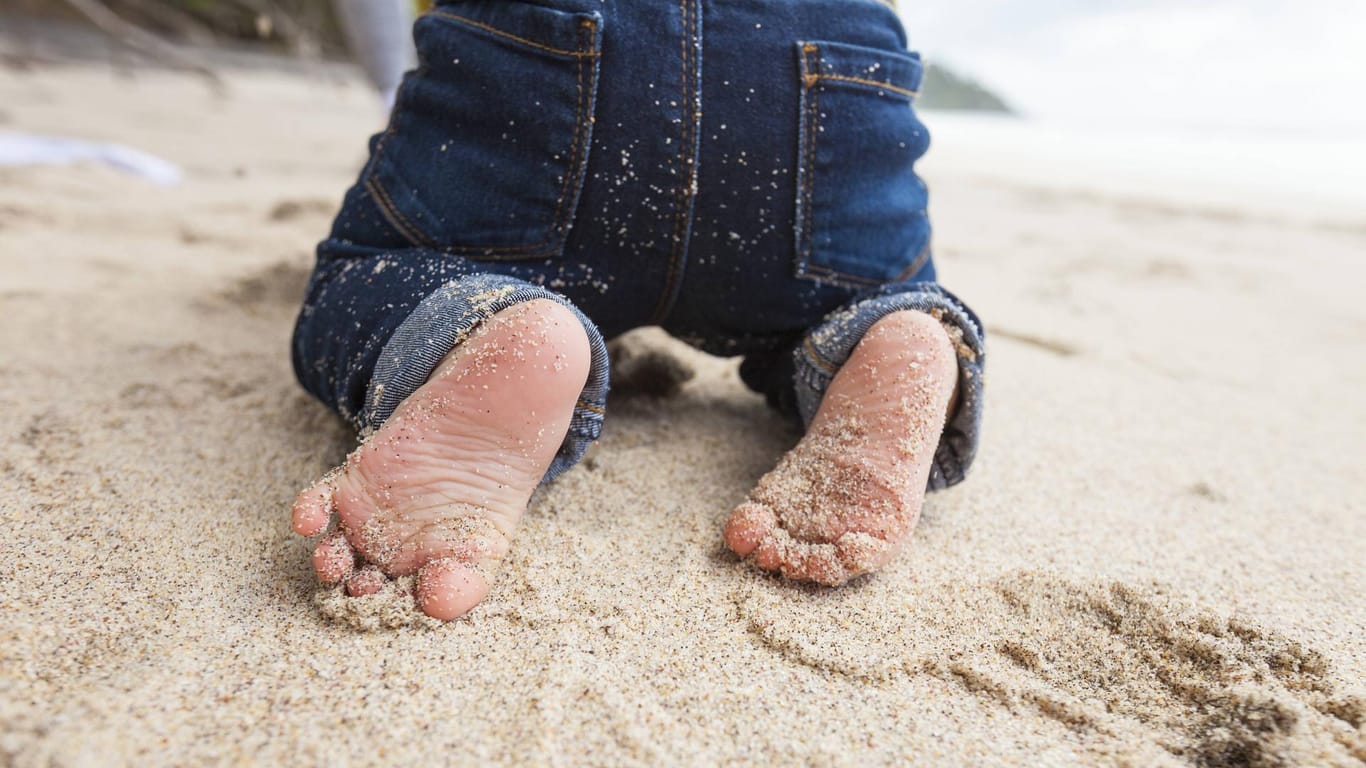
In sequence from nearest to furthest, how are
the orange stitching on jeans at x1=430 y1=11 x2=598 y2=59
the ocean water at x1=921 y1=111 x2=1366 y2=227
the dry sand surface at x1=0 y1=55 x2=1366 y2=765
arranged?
the dry sand surface at x1=0 y1=55 x2=1366 y2=765, the orange stitching on jeans at x1=430 y1=11 x2=598 y2=59, the ocean water at x1=921 y1=111 x2=1366 y2=227

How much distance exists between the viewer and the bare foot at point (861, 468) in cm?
73

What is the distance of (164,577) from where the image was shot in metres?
0.67

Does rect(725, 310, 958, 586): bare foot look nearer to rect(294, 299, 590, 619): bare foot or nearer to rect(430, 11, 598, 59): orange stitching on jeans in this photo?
rect(294, 299, 590, 619): bare foot

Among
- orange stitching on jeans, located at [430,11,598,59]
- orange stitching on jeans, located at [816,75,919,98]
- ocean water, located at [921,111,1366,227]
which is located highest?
orange stitching on jeans, located at [430,11,598,59]

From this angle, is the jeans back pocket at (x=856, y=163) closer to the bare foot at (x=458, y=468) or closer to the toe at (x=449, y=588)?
the bare foot at (x=458, y=468)

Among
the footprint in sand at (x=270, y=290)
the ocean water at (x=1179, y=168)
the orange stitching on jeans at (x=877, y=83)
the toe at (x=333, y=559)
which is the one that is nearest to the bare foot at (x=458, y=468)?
the toe at (x=333, y=559)

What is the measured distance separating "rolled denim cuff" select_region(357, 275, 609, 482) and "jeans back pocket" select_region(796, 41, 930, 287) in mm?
271

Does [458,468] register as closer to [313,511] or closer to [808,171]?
[313,511]

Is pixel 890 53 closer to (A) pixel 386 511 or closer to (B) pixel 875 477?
(B) pixel 875 477

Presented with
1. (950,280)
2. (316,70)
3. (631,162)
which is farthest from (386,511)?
(316,70)

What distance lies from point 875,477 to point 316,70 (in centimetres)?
859

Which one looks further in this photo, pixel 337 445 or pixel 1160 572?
pixel 337 445

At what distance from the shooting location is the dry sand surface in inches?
21.9

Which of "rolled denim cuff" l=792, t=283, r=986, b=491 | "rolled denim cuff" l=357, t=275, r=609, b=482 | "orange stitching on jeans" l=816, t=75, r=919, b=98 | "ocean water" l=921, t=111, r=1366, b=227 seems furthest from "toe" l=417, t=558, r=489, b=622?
"ocean water" l=921, t=111, r=1366, b=227
